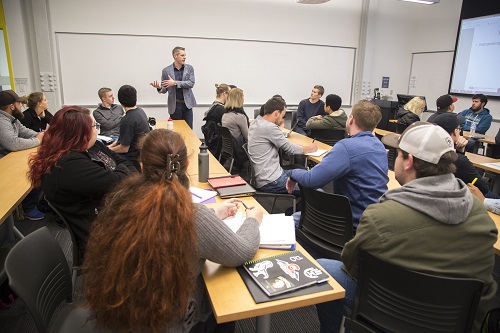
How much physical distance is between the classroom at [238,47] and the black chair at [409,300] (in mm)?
3254

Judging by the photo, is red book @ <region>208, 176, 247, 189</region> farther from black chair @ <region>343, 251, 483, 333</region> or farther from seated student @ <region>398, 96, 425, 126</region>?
seated student @ <region>398, 96, 425, 126</region>

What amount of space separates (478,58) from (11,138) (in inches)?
310

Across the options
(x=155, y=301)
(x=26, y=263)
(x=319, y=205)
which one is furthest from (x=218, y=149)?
(x=155, y=301)

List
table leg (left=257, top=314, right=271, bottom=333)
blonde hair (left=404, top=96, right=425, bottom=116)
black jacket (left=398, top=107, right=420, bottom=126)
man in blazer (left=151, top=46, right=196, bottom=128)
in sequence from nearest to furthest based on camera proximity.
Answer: table leg (left=257, top=314, right=271, bottom=333) → black jacket (left=398, top=107, right=420, bottom=126) → blonde hair (left=404, top=96, right=425, bottom=116) → man in blazer (left=151, top=46, right=196, bottom=128)

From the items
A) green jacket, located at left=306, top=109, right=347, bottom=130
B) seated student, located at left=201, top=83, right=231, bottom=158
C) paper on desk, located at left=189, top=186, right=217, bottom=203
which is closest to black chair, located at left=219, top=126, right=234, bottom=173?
seated student, located at left=201, top=83, right=231, bottom=158

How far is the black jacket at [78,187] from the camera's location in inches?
69.2

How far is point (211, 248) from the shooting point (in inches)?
47.0

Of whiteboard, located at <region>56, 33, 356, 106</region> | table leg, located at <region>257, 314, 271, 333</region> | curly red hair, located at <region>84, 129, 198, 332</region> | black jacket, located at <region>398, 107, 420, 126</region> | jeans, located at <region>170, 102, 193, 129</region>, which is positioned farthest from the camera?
whiteboard, located at <region>56, 33, 356, 106</region>

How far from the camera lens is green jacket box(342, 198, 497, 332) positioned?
1188 mm

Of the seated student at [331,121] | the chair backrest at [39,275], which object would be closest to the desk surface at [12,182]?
the chair backrest at [39,275]

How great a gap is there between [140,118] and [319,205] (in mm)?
1950

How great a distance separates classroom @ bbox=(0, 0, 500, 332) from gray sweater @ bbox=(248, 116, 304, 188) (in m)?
1.49

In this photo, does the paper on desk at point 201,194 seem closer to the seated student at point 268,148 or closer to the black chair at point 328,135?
the seated student at point 268,148

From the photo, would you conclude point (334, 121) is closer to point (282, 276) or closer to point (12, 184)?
point (282, 276)
